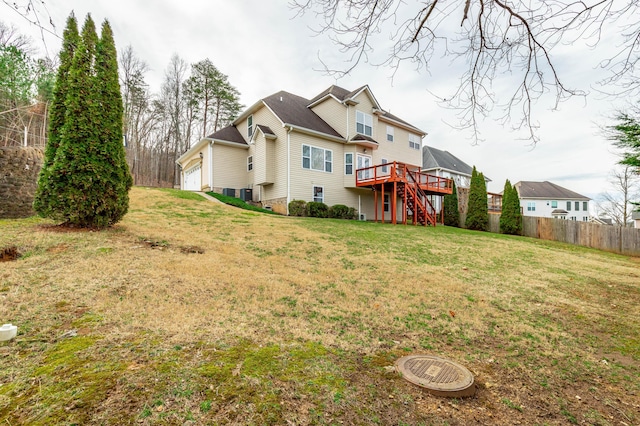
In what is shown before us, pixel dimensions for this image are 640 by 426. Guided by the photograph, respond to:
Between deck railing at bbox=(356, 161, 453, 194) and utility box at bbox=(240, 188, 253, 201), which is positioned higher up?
deck railing at bbox=(356, 161, 453, 194)

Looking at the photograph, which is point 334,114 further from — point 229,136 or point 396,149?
point 229,136

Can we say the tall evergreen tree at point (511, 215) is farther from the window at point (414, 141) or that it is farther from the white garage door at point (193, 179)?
the white garage door at point (193, 179)

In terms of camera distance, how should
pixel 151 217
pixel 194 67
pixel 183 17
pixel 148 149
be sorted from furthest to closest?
1. pixel 148 149
2. pixel 194 67
3. pixel 151 217
4. pixel 183 17

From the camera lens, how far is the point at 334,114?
19062 millimetres

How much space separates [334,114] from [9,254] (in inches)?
686

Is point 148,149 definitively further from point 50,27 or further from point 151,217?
point 50,27

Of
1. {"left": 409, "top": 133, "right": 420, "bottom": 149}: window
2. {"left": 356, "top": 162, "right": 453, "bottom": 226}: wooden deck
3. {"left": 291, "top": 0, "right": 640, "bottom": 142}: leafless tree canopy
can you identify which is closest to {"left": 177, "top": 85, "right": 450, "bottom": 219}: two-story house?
{"left": 356, "top": 162, "right": 453, "bottom": 226}: wooden deck

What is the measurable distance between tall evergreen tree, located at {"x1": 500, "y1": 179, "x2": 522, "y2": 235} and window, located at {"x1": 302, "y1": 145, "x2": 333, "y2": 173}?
1196cm

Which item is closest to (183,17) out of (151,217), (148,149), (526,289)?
(151,217)

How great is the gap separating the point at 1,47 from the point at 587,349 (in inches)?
761

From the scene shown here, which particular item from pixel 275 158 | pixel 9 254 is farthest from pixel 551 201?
pixel 9 254

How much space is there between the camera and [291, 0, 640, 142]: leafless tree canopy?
3.35 meters

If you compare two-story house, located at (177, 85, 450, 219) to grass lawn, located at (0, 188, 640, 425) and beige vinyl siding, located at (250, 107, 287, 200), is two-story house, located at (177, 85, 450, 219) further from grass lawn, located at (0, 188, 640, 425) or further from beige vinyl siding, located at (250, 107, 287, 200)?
grass lawn, located at (0, 188, 640, 425)

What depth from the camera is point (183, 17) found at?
18.1 feet
